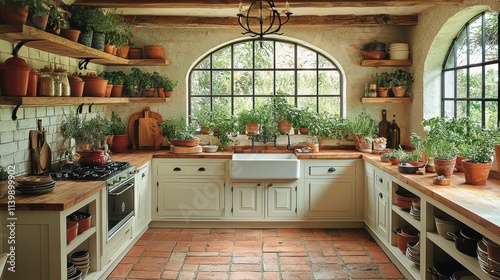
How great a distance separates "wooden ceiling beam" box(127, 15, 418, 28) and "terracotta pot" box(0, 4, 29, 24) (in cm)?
253

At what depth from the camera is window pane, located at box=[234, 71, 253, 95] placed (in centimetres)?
641

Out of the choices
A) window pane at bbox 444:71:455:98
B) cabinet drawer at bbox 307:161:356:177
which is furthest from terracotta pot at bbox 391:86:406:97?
cabinet drawer at bbox 307:161:356:177

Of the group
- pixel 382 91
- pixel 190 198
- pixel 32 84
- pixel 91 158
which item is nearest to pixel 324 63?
pixel 382 91

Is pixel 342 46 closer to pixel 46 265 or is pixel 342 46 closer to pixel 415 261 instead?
pixel 415 261

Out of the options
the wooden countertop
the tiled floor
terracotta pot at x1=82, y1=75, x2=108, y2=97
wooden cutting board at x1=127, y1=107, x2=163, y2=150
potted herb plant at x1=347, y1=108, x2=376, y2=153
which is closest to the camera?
the wooden countertop

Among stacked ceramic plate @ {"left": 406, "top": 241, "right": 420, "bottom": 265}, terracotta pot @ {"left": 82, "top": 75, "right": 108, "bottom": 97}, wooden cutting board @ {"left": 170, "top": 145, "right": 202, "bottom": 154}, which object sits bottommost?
stacked ceramic plate @ {"left": 406, "top": 241, "right": 420, "bottom": 265}

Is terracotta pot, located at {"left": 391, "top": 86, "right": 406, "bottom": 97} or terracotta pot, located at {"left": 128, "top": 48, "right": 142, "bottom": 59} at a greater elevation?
terracotta pot, located at {"left": 128, "top": 48, "right": 142, "bottom": 59}

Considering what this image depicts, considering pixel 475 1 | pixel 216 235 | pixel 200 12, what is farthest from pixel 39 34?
pixel 475 1

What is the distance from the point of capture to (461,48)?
5000 millimetres

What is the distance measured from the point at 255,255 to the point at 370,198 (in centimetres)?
148

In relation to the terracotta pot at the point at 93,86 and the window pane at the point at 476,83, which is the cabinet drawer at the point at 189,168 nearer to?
the terracotta pot at the point at 93,86

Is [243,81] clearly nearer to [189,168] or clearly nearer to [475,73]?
[189,168]

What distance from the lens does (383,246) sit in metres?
4.82

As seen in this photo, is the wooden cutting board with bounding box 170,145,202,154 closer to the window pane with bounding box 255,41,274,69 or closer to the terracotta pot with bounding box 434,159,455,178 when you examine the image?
the window pane with bounding box 255,41,274,69
